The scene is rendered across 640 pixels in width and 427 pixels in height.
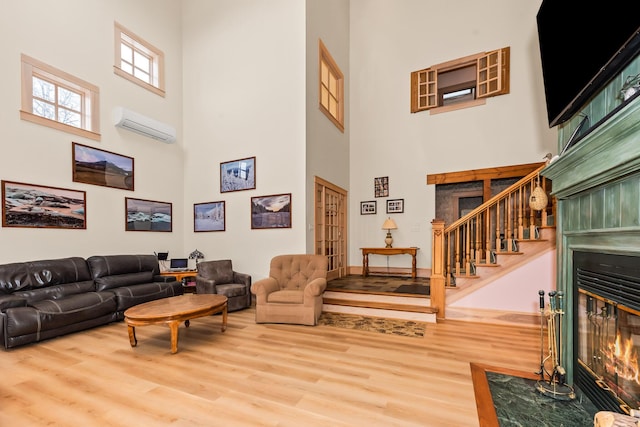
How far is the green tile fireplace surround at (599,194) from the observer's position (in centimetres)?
147

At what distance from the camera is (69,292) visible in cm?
411

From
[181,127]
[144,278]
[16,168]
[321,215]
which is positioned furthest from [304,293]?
[181,127]

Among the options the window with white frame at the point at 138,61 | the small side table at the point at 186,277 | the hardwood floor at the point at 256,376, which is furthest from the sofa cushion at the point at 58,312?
the window with white frame at the point at 138,61

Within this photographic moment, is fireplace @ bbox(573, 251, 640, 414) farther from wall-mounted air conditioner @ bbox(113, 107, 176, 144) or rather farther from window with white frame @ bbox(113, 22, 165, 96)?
window with white frame @ bbox(113, 22, 165, 96)

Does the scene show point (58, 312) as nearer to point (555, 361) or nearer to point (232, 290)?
point (232, 290)

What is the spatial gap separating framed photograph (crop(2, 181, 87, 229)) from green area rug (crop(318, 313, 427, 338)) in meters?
4.26

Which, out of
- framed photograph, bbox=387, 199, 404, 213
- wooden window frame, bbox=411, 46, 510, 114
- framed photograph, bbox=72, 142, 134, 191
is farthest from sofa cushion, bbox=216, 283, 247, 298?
wooden window frame, bbox=411, 46, 510, 114

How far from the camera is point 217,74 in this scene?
6.32 m

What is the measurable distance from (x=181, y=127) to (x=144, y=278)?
136 inches

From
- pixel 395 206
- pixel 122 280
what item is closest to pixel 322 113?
pixel 395 206

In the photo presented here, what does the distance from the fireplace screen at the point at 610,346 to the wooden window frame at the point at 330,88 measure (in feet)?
17.0

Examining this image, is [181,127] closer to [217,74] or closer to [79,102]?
[217,74]

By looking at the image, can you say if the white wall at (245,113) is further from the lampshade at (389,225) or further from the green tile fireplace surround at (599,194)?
the green tile fireplace surround at (599,194)

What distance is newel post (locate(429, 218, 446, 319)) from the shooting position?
4379 millimetres
